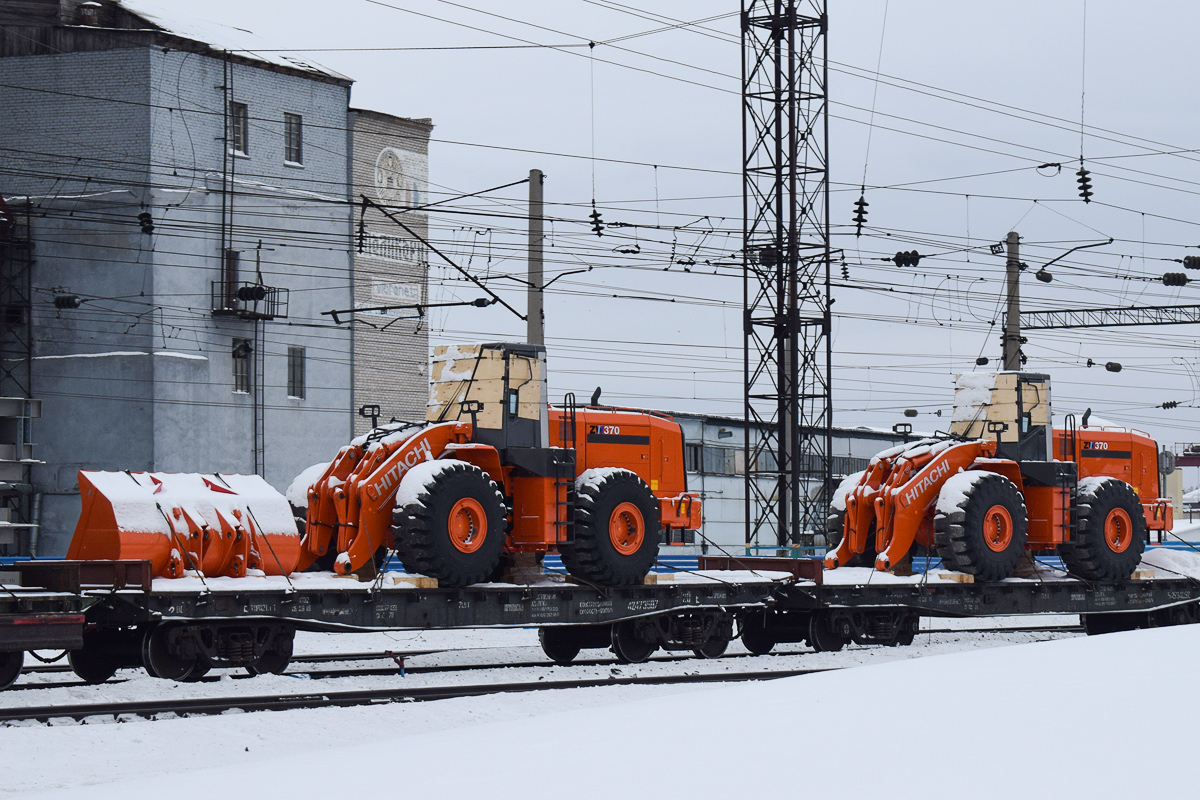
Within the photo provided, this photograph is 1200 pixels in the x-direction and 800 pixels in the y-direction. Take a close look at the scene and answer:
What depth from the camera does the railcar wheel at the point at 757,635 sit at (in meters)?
21.4

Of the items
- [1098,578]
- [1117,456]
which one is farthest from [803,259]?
[1098,578]

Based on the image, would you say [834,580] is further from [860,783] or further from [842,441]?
[842,441]

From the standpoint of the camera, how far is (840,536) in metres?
23.8

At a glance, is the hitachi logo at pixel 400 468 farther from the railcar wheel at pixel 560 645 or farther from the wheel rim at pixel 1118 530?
the wheel rim at pixel 1118 530

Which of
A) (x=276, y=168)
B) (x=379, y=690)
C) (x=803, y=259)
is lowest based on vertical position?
(x=379, y=690)

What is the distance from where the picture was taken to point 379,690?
15273 mm

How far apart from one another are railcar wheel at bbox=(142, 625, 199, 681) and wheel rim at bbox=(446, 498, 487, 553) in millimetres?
Answer: 3267

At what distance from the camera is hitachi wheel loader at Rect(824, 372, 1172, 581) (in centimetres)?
2139

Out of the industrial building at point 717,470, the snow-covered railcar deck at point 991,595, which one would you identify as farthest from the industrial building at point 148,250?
the snow-covered railcar deck at point 991,595

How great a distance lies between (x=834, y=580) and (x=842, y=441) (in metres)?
39.8

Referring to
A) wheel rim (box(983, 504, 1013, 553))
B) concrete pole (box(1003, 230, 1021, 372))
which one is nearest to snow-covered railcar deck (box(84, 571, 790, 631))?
wheel rim (box(983, 504, 1013, 553))

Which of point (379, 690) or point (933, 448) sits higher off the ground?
point (933, 448)

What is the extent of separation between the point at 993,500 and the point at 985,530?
45cm

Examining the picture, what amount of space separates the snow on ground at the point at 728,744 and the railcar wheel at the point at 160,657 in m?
2.75
